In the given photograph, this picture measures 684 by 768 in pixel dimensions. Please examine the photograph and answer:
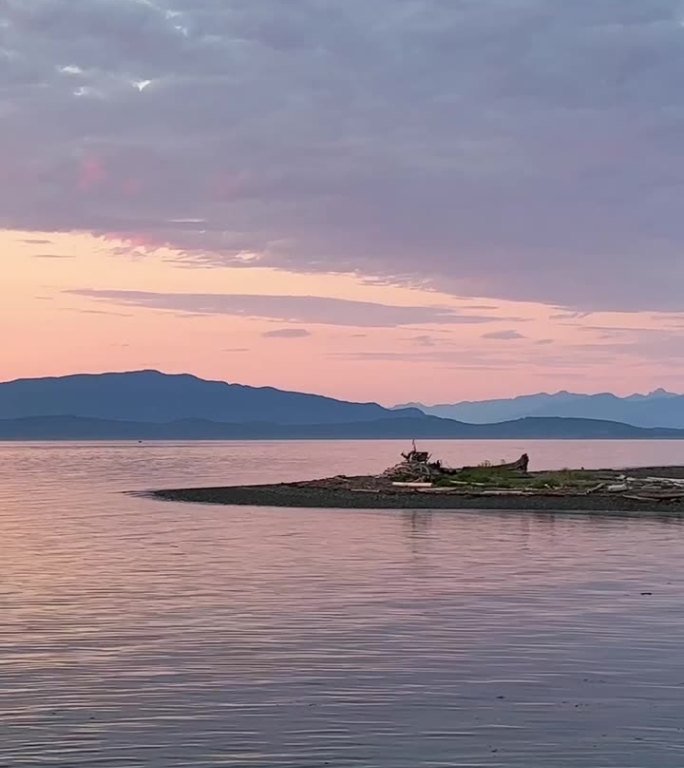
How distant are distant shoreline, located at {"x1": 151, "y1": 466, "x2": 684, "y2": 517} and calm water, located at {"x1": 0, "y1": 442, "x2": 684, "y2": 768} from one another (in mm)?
16283

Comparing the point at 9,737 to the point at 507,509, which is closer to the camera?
the point at 9,737

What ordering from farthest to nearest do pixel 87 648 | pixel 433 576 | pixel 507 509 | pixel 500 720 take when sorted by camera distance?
pixel 507 509
pixel 433 576
pixel 87 648
pixel 500 720

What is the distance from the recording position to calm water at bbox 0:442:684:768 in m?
14.7

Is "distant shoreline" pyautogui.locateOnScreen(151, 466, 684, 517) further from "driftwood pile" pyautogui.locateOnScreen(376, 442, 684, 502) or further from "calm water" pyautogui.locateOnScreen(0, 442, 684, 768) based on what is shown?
"calm water" pyautogui.locateOnScreen(0, 442, 684, 768)

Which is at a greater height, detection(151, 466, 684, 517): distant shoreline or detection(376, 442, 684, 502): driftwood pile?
detection(376, 442, 684, 502): driftwood pile

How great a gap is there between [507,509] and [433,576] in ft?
90.6

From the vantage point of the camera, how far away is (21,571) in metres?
33.7

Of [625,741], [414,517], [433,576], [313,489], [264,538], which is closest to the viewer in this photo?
[625,741]

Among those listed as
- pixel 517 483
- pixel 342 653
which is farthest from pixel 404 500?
pixel 342 653

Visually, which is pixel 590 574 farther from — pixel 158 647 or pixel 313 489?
pixel 313 489

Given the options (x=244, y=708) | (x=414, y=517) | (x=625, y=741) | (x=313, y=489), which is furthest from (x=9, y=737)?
(x=313, y=489)

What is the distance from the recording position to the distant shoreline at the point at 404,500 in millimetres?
58844

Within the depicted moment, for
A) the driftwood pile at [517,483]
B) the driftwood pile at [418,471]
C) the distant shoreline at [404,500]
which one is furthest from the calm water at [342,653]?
the driftwood pile at [418,471]

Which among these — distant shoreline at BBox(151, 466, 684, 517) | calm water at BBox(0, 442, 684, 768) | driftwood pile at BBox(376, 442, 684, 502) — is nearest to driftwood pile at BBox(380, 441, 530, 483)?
driftwood pile at BBox(376, 442, 684, 502)
